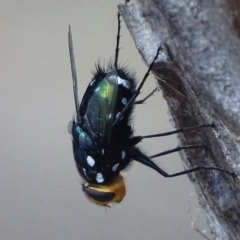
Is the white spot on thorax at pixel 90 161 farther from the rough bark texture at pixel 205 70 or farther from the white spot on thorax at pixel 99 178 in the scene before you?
the rough bark texture at pixel 205 70

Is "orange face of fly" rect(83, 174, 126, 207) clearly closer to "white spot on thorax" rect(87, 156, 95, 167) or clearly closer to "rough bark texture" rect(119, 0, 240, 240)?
"white spot on thorax" rect(87, 156, 95, 167)

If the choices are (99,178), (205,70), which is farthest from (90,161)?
(205,70)

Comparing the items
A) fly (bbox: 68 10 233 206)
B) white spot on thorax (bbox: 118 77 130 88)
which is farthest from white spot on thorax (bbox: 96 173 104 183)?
white spot on thorax (bbox: 118 77 130 88)

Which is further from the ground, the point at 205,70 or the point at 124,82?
the point at 124,82

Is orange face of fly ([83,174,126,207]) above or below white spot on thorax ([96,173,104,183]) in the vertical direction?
below

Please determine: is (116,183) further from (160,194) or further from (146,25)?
(160,194)

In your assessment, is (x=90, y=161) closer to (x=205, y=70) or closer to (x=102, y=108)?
(x=102, y=108)

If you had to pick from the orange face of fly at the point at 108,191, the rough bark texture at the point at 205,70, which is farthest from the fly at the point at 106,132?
the rough bark texture at the point at 205,70
